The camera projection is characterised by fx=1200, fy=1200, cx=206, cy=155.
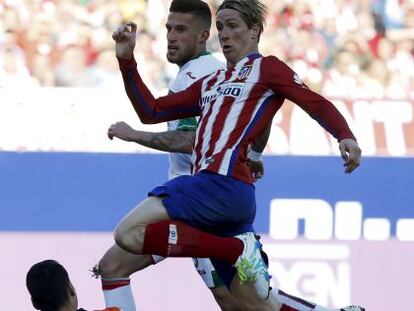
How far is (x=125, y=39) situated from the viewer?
17.0ft

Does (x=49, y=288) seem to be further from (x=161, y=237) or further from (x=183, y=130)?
(x=183, y=130)

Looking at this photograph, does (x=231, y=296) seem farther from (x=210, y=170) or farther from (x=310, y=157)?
(x=310, y=157)

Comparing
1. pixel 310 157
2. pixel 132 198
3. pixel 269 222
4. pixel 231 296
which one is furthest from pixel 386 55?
pixel 231 296

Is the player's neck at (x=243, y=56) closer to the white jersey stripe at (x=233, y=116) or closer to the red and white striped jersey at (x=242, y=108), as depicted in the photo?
the red and white striped jersey at (x=242, y=108)

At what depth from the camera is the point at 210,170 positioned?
16.6 feet

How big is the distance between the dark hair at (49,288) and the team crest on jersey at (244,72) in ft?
4.02

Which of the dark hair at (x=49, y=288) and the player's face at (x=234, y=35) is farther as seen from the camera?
the player's face at (x=234, y=35)

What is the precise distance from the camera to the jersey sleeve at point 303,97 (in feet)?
16.3

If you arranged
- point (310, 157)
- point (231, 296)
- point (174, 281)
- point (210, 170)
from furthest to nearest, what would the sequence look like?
point (310, 157)
point (174, 281)
point (231, 296)
point (210, 170)

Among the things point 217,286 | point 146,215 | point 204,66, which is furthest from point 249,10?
point 217,286

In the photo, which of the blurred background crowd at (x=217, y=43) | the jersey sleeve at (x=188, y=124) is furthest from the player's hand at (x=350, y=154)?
the blurred background crowd at (x=217, y=43)

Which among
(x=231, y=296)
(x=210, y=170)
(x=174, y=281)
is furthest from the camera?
(x=174, y=281)

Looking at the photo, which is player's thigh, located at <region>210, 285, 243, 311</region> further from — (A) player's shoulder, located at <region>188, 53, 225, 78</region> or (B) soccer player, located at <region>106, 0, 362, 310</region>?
(A) player's shoulder, located at <region>188, 53, 225, 78</region>

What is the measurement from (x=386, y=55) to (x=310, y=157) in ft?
4.09
